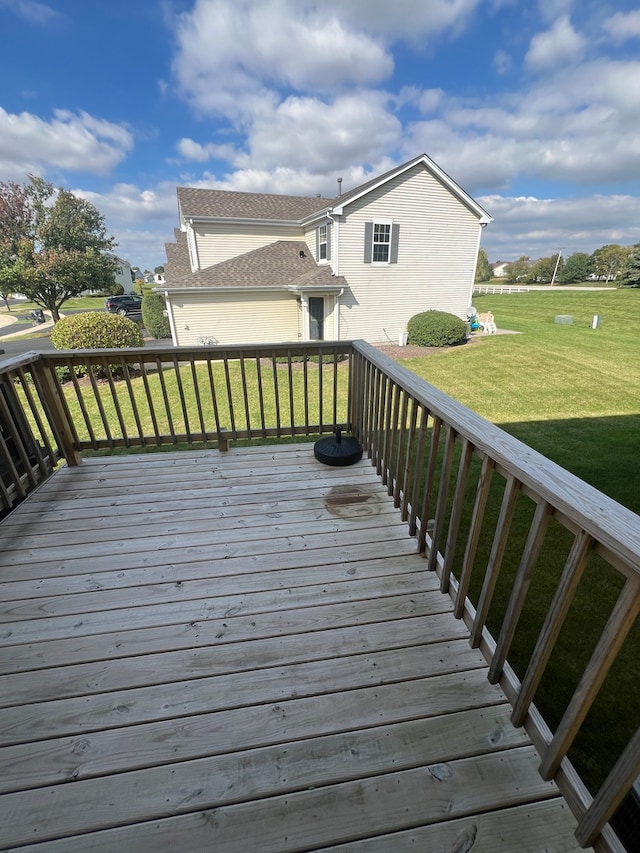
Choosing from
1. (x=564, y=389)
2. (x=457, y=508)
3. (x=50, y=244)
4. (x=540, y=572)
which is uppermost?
(x=50, y=244)

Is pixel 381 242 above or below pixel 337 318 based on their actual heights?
above

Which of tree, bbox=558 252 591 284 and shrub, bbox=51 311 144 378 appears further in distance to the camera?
tree, bbox=558 252 591 284

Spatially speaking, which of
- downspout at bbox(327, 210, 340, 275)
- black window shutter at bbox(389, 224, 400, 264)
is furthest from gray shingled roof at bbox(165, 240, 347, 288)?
black window shutter at bbox(389, 224, 400, 264)

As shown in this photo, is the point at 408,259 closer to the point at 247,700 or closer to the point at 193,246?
the point at 193,246

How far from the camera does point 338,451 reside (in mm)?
3043

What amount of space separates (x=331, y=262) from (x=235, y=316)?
354 centimetres

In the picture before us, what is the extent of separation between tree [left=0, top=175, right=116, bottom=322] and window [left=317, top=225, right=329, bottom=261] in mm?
13313

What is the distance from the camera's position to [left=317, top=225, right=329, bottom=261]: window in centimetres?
1175

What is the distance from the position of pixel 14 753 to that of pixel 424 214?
13841mm

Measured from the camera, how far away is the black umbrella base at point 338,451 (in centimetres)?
301

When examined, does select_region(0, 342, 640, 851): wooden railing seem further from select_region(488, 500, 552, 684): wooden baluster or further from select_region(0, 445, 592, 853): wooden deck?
select_region(0, 445, 592, 853): wooden deck

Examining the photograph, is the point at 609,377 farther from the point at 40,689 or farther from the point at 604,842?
the point at 40,689

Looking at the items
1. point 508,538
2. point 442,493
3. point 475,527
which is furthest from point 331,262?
point 475,527

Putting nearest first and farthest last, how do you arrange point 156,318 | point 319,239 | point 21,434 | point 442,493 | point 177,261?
1. point 442,493
2. point 21,434
3. point 319,239
4. point 177,261
5. point 156,318
